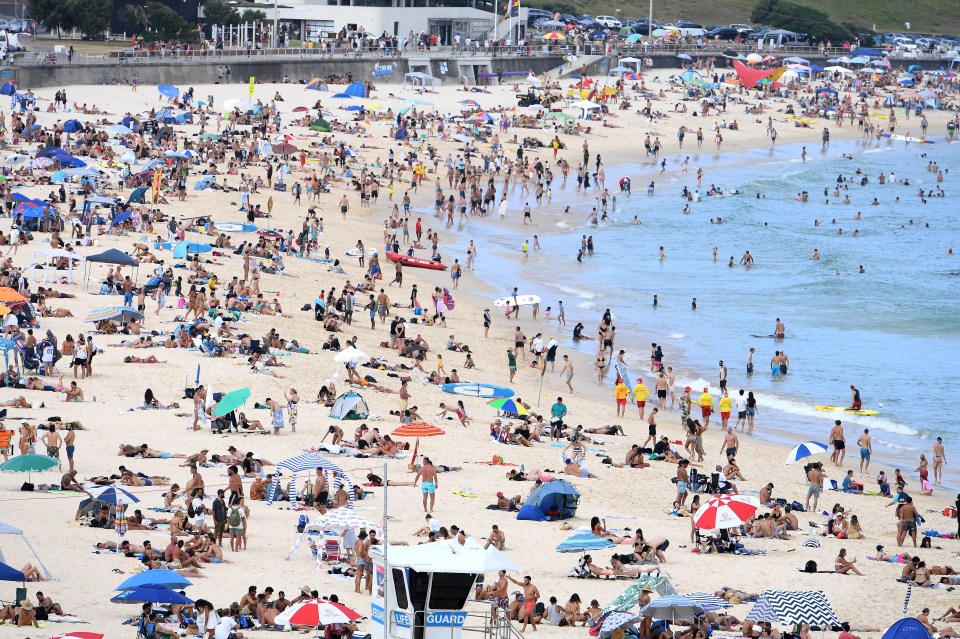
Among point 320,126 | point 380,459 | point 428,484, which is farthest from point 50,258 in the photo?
point 320,126

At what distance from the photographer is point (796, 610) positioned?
47.8ft

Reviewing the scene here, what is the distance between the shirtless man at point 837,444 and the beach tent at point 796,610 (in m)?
9.57

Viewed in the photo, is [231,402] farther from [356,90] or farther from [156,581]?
[356,90]

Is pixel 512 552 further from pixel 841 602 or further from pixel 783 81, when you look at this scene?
pixel 783 81

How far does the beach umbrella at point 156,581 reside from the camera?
46.3ft

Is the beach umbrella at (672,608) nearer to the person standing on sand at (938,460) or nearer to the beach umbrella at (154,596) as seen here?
the beach umbrella at (154,596)

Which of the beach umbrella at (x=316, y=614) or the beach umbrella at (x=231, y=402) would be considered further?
the beach umbrella at (x=231, y=402)

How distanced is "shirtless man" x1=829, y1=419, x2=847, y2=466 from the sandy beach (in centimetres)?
29

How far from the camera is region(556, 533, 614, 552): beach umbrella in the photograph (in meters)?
17.9

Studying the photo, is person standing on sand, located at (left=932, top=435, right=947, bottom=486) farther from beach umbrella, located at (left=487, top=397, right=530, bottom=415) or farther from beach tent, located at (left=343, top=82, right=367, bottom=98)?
beach tent, located at (left=343, top=82, right=367, bottom=98)

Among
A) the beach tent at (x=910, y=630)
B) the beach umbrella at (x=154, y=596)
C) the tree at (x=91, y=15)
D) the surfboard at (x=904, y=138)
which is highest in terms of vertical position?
the tree at (x=91, y=15)

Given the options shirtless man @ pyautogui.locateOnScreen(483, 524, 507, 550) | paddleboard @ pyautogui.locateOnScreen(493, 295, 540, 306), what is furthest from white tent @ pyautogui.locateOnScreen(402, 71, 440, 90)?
shirtless man @ pyautogui.locateOnScreen(483, 524, 507, 550)

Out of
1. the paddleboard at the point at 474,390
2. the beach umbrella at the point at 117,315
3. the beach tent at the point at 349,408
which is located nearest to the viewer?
the beach tent at the point at 349,408

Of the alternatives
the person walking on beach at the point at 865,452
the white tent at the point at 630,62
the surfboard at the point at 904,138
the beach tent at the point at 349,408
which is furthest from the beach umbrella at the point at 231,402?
the white tent at the point at 630,62
